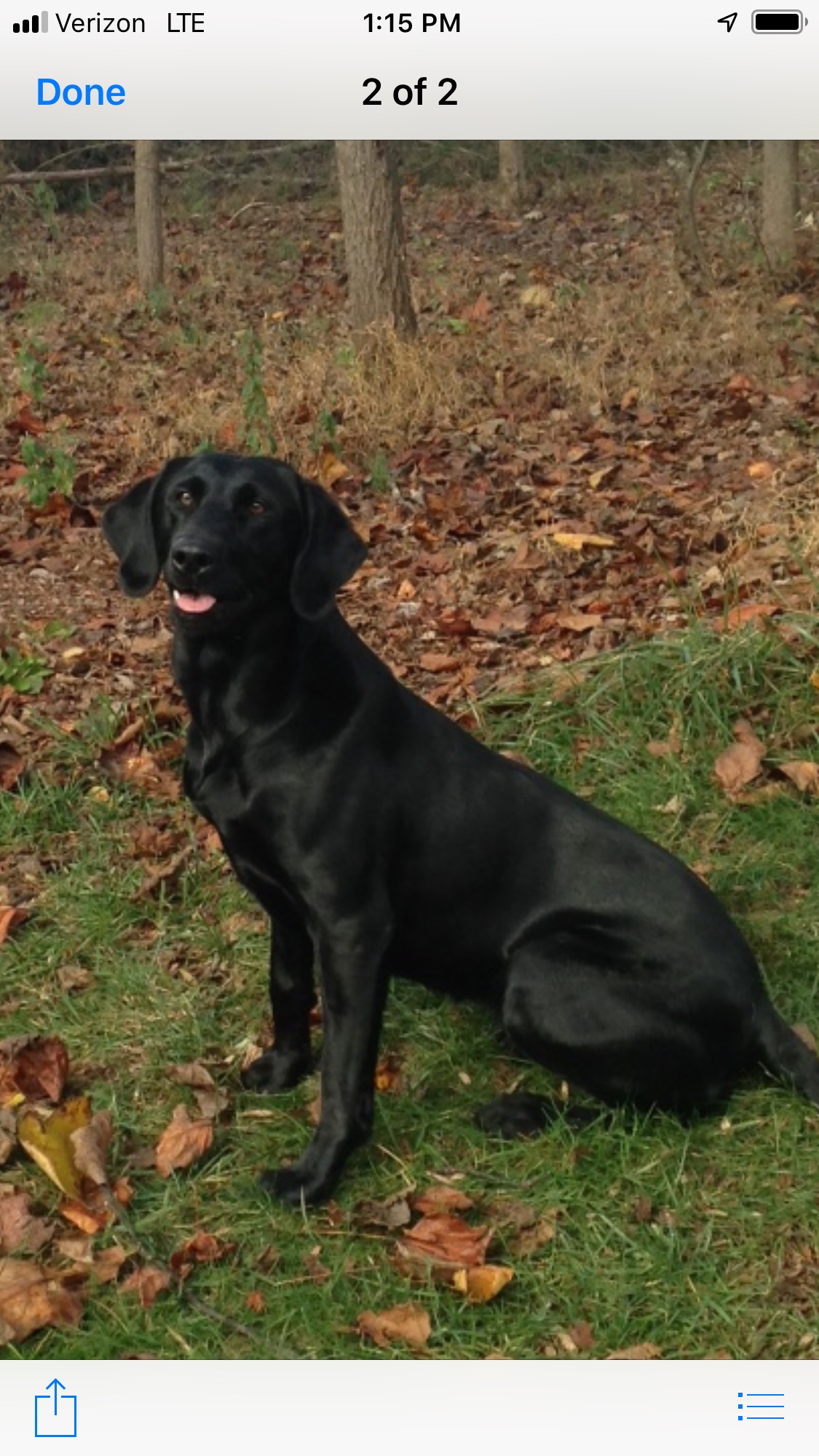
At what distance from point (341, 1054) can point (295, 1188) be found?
1.04 ft

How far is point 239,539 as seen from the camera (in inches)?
138

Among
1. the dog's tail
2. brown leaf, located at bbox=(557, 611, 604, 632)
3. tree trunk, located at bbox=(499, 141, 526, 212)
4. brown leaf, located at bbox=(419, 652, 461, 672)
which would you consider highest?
tree trunk, located at bbox=(499, 141, 526, 212)

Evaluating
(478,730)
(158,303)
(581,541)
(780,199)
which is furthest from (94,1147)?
(780,199)

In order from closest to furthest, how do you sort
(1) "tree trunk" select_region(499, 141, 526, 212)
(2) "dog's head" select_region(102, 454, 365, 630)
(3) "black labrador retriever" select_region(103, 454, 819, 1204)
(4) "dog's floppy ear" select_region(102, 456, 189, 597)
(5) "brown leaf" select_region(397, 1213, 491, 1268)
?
(5) "brown leaf" select_region(397, 1213, 491, 1268) < (2) "dog's head" select_region(102, 454, 365, 630) < (3) "black labrador retriever" select_region(103, 454, 819, 1204) < (4) "dog's floppy ear" select_region(102, 456, 189, 597) < (1) "tree trunk" select_region(499, 141, 526, 212)

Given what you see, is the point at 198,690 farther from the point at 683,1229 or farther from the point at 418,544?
the point at 418,544

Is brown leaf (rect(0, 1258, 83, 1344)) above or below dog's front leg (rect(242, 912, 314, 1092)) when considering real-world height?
below

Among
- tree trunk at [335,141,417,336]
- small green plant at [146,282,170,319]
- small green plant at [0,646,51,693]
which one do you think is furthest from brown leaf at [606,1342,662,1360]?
small green plant at [146,282,170,319]

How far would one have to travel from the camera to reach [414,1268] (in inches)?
131

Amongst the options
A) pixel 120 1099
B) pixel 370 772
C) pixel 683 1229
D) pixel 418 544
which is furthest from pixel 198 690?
pixel 418 544

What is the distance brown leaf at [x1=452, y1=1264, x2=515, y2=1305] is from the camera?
3.25 m

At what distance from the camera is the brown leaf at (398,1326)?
10.4 ft

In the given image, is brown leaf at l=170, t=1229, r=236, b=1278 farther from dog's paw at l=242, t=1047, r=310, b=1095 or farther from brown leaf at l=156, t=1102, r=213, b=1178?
dog's paw at l=242, t=1047, r=310, b=1095

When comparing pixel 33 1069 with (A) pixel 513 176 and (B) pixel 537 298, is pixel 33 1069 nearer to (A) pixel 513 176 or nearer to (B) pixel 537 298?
(B) pixel 537 298

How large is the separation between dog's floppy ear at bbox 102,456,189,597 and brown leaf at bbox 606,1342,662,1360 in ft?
6.31
